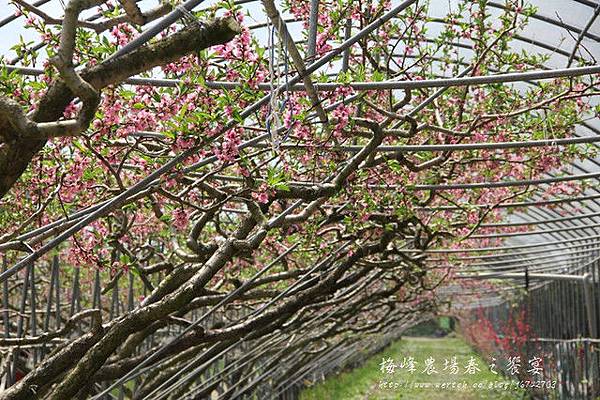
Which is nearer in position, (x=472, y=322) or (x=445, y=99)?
(x=445, y=99)

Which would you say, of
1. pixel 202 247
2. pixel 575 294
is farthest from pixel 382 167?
pixel 575 294

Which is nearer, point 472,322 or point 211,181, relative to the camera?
point 211,181

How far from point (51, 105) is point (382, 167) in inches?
116

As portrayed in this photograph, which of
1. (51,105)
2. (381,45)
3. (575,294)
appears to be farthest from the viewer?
(575,294)

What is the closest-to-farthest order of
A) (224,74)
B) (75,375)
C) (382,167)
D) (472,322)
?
(224,74) < (75,375) < (382,167) < (472,322)

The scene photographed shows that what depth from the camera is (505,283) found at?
1631 centimetres

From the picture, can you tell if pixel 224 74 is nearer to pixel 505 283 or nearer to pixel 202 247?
pixel 202 247

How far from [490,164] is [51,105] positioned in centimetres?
383

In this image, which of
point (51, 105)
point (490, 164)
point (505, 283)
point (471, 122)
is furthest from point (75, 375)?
point (505, 283)

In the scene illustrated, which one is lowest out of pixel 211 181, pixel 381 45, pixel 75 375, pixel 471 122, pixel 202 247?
pixel 75 375

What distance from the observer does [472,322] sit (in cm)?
2739

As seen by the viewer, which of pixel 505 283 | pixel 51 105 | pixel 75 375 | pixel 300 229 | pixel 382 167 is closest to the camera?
pixel 51 105

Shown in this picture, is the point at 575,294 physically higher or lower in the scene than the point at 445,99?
lower

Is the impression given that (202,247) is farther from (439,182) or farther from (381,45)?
(439,182)
